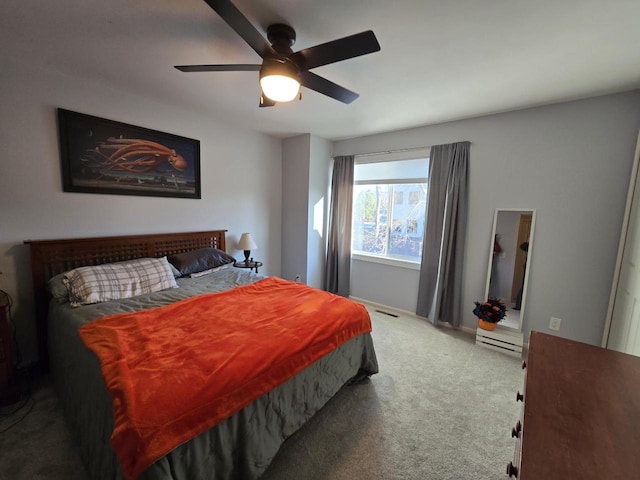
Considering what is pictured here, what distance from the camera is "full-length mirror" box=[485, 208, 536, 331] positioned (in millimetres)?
2705

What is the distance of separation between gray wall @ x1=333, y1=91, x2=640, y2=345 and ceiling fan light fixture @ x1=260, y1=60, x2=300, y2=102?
2321 mm

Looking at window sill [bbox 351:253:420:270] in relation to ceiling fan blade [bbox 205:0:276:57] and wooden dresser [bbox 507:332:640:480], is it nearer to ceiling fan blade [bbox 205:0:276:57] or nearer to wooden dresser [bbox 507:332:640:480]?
wooden dresser [bbox 507:332:640:480]

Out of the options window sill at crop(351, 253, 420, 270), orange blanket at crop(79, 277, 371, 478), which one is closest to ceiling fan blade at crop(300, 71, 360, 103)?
orange blanket at crop(79, 277, 371, 478)

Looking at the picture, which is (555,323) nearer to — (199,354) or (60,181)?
(199,354)

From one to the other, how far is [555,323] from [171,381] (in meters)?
3.33

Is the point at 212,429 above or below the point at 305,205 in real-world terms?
below

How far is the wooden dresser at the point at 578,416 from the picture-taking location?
640 mm

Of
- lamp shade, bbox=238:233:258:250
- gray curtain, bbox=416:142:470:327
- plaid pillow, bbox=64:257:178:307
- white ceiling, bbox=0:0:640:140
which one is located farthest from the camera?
lamp shade, bbox=238:233:258:250

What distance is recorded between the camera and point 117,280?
2131 millimetres

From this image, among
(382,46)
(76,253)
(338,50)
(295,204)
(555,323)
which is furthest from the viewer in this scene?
(295,204)

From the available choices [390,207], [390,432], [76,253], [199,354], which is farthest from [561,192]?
[76,253]

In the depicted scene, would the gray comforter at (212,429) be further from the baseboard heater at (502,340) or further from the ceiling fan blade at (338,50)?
the ceiling fan blade at (338,50)

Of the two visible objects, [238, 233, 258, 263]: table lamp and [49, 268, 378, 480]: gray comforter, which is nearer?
[49, 268, 378, 480]: gray comforter

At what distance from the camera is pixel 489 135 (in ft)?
9.26
